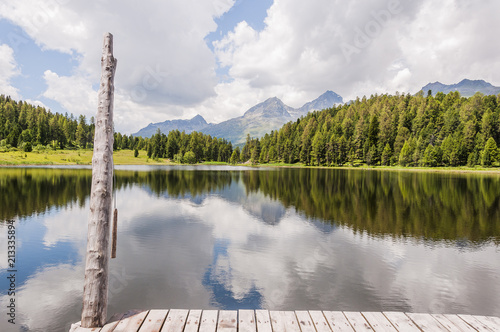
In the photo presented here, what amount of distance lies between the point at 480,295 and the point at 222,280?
1183cm

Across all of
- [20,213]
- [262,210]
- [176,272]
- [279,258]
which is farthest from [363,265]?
[20,213]

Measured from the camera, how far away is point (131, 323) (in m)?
6.74

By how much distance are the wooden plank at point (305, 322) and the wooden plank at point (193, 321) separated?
8.81ft

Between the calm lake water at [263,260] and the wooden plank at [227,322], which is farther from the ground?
the wooden plank at [227,322]

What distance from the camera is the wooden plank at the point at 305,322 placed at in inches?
259

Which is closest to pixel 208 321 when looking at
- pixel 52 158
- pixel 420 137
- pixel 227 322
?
pixel 227 322

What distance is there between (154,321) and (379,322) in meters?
6.05

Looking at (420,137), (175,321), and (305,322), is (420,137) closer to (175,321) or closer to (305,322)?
(305,322)

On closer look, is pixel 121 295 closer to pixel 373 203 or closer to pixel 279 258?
pixel 279 258


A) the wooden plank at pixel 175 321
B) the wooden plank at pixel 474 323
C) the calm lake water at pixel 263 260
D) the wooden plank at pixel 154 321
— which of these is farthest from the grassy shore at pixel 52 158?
the wooden plank at pixel 474 323

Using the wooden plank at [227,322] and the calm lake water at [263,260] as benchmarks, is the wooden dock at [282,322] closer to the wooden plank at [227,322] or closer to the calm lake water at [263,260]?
the wooden plank at [227,322]

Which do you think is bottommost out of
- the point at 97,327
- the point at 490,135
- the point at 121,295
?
the point at 121,295

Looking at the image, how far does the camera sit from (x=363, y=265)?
14.8 metres

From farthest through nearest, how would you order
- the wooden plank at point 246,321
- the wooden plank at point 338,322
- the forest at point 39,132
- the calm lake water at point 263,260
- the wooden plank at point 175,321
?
the forest at point 39,132
the calm lake water at point 263,260
the wooden plank at point 338,322
the wooden plank at point 246,321
the wooden plank at point 175,321
